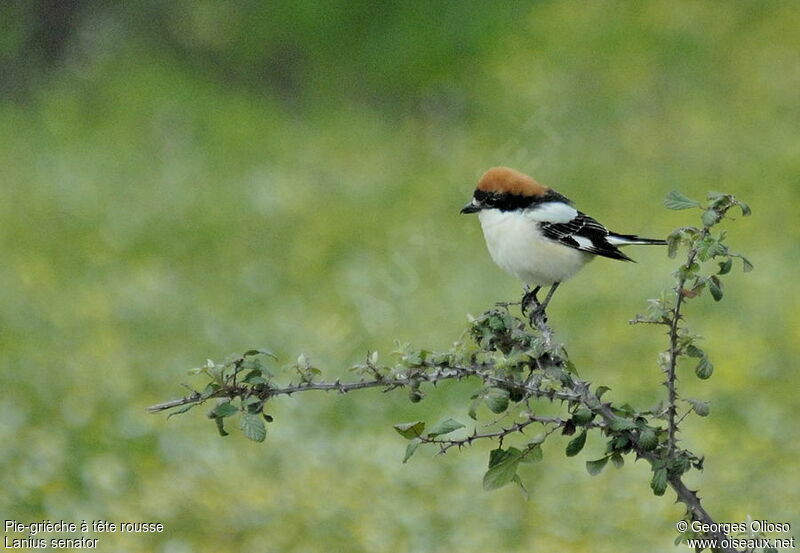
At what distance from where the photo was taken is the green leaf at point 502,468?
3545 millimetres

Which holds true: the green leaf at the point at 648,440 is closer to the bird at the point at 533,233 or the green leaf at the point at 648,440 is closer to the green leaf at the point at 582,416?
the green leaf at the point at 582,416

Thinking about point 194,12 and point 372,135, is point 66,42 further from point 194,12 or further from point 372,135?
point 372,135

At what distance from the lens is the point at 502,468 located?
356 cm

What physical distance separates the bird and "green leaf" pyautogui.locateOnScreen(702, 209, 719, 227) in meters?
1.94

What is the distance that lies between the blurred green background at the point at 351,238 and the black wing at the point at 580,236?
178 centimetres

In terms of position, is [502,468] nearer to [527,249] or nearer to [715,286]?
[715,286]

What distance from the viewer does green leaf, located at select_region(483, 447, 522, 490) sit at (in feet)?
11.6

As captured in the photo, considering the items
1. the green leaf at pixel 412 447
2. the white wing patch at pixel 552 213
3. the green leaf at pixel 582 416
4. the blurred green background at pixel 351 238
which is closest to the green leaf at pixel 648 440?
the green leaf at pixel 582 416

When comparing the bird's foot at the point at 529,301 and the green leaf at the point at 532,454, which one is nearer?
the green leaf at the point at 532,454

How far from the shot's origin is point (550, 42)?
47.7 feet

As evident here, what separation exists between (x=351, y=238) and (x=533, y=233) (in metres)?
5.79

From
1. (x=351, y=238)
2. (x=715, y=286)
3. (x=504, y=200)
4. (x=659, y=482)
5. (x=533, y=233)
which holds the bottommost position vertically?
(x=659, y=482)

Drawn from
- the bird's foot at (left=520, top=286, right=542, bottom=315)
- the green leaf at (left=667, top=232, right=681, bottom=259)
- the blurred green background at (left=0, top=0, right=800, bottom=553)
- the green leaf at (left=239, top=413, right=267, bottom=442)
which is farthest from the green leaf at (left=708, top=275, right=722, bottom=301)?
the blurred green background at (left=0, top=0, right=800, bottom=553)

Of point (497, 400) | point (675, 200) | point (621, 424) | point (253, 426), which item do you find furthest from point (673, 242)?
point (253, 426)
